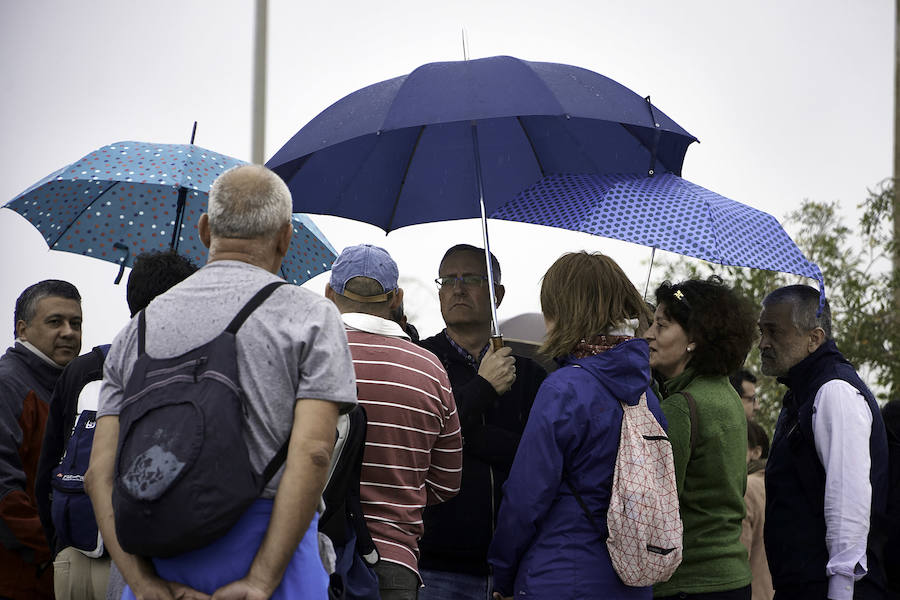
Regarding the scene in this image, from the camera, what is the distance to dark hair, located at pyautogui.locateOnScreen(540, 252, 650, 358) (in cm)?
347

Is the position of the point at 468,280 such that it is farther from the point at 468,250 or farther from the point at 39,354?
the point at 39,354

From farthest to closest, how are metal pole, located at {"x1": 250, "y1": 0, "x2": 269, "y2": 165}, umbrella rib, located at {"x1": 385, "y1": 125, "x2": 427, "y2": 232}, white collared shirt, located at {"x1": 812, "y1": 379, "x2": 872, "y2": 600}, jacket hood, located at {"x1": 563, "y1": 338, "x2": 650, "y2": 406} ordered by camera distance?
metal pole, located at {"x1": 250, "y1": 0, "x2": 269, "y2": 165}, umbrella rib, located at {"x1": 385, "y1": 125, "x2": 427, "y2": 232}, white collared shirt, located at {"x1": 812, "y1": 379, "x2": 872, "y2": 600}, jacket hood, located at {"x1": 563, "y1": 338, "x2": 650, "y2": 406}

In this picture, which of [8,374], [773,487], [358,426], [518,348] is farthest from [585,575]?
[8,374]

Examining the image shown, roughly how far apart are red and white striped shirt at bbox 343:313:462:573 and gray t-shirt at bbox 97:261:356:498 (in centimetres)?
88

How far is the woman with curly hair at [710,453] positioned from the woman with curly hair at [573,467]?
321mm

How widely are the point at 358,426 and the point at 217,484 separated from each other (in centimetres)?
77

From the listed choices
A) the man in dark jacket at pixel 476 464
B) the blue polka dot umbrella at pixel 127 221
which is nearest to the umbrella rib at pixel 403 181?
the blue polka dot umbrella at pixel 127 221

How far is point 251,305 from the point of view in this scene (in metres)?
2.38

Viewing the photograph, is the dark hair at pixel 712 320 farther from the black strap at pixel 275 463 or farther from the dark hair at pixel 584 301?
the black strap at pixel 275 463

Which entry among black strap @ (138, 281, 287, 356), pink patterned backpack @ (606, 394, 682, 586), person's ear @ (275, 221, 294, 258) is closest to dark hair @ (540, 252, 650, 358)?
pink patterned backpack @ (606, 394, 682, 586)

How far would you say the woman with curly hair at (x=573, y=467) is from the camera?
129 inches

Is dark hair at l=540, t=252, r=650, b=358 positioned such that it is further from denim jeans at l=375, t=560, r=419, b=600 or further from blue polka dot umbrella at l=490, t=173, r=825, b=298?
denim jeans at l=375, t=560, r=419, b=600

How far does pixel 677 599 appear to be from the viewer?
3660mm

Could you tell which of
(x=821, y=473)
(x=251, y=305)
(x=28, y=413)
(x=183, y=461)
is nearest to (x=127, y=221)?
(x=28, y=413)
